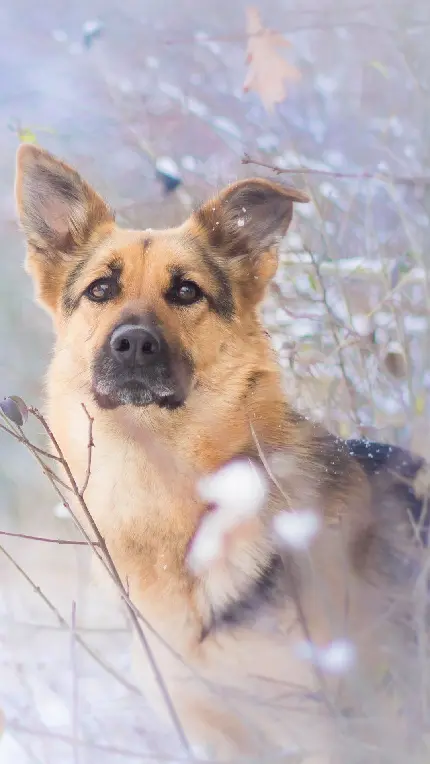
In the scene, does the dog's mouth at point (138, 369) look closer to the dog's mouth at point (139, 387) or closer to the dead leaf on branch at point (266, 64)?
the dog's mouth at point (139, 387)

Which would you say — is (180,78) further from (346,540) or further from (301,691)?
(301,691)

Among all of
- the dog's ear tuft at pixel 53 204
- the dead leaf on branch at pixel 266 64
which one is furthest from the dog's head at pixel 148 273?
the dead leaf on branch at pixel 266 64

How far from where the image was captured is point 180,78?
4.62ft

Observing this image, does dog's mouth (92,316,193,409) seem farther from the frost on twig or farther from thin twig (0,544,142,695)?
thin twig (0,544,142,695)

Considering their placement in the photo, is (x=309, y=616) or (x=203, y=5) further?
(x=203, y=5)

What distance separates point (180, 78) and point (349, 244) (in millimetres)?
563

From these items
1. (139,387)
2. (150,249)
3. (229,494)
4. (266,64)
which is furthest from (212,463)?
(266,64)

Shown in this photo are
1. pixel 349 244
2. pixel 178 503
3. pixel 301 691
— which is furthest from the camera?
pixel 349 244

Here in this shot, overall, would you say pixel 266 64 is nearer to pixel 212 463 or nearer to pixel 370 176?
pixel 370 176

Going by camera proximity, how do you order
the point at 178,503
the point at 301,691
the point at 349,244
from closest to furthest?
the point at 301,691 < the point at 178,503 < the point at 349,244

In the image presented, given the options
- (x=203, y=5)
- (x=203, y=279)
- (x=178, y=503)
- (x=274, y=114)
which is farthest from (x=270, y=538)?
(x=203, y=5)

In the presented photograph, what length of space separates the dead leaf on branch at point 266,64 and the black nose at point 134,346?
631mm

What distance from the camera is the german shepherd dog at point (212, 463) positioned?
1.25 metres

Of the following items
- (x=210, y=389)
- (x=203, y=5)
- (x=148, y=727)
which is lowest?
(x=148, y=727)
